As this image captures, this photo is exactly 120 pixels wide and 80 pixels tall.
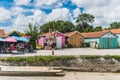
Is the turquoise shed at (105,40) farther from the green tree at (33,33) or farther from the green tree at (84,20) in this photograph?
the green tree at (84,20)

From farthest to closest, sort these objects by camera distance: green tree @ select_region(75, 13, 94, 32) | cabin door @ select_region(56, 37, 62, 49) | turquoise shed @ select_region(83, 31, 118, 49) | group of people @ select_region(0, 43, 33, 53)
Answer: green tree @ select_region(75, 13, 94, 32), turquoise shed @ select_region(83, 31, 118, 49), cabin door @ select_region(56, 37, 62, 49), group of people @ select_region(0, 43, 33, 53)

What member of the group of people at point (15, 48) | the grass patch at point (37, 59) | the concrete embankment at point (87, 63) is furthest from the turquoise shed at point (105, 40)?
the grass patch at point (37, 59)

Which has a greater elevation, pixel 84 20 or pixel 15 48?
pixel 84 20

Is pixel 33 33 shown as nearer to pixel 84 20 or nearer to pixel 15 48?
pixel 15 48

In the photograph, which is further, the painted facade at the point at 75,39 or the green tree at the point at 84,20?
the green tree at the point at 84,20

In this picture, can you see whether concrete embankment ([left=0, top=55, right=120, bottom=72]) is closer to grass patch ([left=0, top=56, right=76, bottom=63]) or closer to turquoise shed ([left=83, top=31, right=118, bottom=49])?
grass patch ([left=0, top=56, right=76, bottom=63])

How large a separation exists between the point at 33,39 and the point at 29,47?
18.4ft

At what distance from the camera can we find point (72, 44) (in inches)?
1939

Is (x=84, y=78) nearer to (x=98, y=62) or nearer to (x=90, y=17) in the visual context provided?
(x=98, y=62)

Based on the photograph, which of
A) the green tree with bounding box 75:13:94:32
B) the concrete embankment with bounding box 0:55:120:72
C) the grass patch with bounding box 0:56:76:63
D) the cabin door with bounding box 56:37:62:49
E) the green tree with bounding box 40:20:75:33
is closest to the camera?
the grass patch with bounding box 0:56:76:63

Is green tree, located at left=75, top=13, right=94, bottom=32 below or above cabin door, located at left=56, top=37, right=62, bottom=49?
above

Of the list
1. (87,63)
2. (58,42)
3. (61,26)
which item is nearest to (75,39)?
(58,42)

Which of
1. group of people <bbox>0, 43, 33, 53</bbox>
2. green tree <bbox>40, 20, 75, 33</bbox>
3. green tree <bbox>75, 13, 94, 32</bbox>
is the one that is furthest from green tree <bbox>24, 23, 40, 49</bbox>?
green tree <bbox>75, 13, 94, 32</bbox>

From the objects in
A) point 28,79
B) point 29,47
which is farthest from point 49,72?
point 29,47
